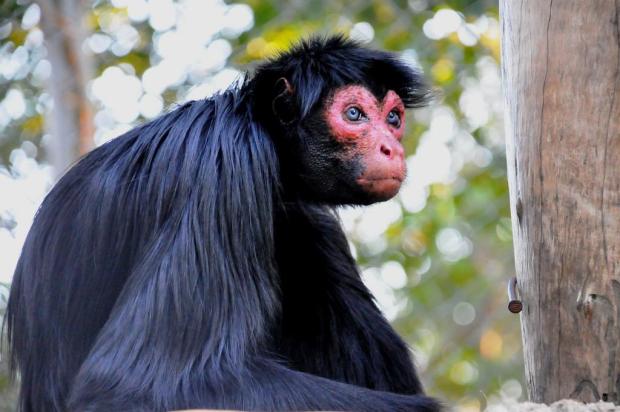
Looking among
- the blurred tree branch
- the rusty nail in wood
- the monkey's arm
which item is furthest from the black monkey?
the blurred tree branch

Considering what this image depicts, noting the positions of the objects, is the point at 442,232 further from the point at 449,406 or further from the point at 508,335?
the point at 449,406

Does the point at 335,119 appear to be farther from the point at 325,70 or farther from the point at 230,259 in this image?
the point at 230,259

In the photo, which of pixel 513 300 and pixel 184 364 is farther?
pixel 513 300

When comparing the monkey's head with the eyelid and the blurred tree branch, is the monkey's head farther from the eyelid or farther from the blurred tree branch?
the blurred tree branch

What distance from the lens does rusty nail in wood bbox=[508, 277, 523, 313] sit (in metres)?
3.65

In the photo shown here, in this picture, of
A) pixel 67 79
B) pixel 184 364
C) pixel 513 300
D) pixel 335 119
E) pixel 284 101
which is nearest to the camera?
pixel 184 364

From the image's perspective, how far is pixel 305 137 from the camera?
4.12 meters

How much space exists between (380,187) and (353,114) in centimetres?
30

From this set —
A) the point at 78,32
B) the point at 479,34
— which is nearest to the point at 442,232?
the point at 479,34

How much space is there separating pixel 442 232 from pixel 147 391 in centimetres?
604

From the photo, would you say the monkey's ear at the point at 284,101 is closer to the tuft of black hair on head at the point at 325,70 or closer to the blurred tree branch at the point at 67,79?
the tuft of black hair on head at the point at 325,70

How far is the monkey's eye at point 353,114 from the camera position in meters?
4.03

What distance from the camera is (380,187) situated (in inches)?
156

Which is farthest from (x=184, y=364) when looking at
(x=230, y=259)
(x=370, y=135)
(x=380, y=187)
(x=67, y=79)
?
(x=67, y=79)
